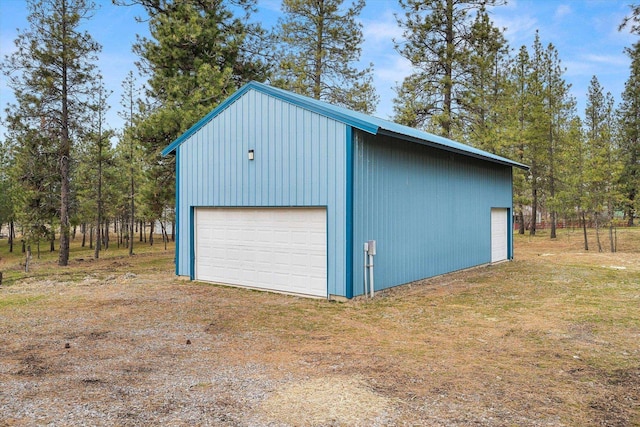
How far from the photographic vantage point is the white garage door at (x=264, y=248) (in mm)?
8242

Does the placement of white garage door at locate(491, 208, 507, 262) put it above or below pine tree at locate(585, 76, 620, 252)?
below

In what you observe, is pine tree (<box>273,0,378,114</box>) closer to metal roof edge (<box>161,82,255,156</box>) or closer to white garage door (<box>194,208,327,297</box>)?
metal roof edge (<box>161,82,255,156</box>)

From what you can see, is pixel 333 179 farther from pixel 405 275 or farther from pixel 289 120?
pixel 405 275

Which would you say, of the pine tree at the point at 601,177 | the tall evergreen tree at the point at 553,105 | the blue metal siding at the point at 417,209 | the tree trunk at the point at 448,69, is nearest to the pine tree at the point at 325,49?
the tree trunk at the point at 448,69

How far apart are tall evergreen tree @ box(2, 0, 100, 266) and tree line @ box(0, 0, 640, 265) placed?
36 millimetres

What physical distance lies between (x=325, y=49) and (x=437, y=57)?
5.22 meters

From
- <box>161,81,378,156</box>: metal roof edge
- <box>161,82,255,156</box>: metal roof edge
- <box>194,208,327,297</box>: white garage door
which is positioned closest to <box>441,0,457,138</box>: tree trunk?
<box>161,81,378,156</box>: metal roof edge

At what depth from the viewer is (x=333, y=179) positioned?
784 cm

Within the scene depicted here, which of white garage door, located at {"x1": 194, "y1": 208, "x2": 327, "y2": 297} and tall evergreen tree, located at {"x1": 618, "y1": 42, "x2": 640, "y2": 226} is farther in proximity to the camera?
tall evergreen tree, located at {"x1": 618, "y1": 42, "x2": 640, "y2": 226}

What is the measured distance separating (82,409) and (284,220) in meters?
5.65

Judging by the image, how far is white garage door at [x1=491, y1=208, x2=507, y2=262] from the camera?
13508 mm

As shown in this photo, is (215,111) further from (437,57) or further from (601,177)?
(601,177)

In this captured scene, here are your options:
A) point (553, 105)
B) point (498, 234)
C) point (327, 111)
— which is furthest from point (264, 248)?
point (553, 105)

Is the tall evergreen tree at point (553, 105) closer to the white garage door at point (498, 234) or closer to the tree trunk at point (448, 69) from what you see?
the tree trunk at point (448, 69)
